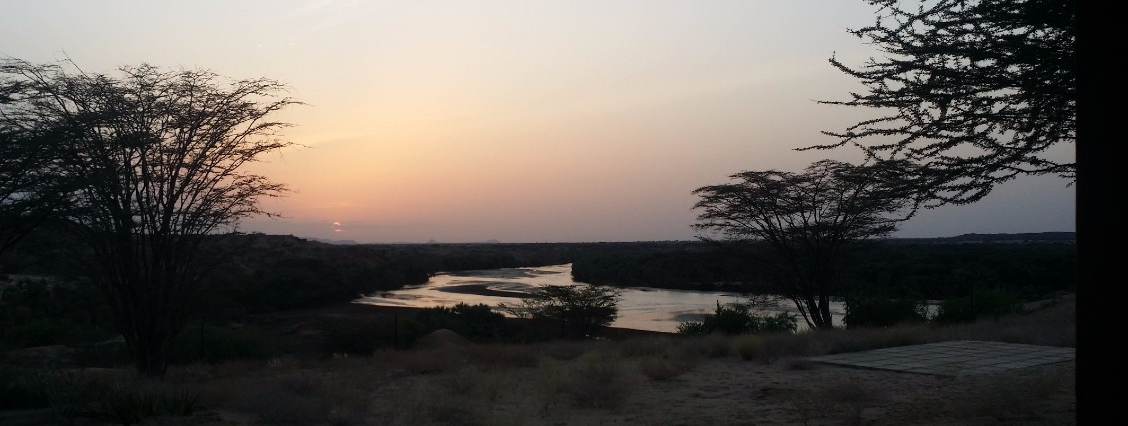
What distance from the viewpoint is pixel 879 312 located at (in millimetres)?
27469

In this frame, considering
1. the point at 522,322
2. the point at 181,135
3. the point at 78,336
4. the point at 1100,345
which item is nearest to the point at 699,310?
the point at 522,322

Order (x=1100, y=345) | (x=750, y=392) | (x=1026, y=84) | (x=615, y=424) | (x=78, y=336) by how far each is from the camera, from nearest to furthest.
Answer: (x=1100, y=345)
(x=1026, y=84)
(x=615, y=424)
(x=750, y=392)
(x=78, y=336)

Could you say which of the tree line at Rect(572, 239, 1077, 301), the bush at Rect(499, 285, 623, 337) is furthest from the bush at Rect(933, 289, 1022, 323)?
the bush at Rect(499, 285, 623, 337)

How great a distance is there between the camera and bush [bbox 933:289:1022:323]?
26.5m

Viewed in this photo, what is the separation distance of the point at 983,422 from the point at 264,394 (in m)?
9.16

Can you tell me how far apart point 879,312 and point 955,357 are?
13362mm

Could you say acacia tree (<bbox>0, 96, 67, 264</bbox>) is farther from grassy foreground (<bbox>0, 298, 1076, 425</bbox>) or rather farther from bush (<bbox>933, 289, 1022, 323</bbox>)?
bush (<bbox>933, 289, 1022, 323</bbox>)

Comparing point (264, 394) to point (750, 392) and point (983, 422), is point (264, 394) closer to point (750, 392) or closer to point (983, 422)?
point (750, 392)

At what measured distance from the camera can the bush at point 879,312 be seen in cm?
2730

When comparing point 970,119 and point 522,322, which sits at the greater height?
point 970,119

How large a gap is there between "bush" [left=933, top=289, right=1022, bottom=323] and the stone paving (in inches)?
399

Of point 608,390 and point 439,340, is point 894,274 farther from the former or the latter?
point 608,390

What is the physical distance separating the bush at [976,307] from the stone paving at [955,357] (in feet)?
33.3

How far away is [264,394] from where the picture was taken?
1122 cm
